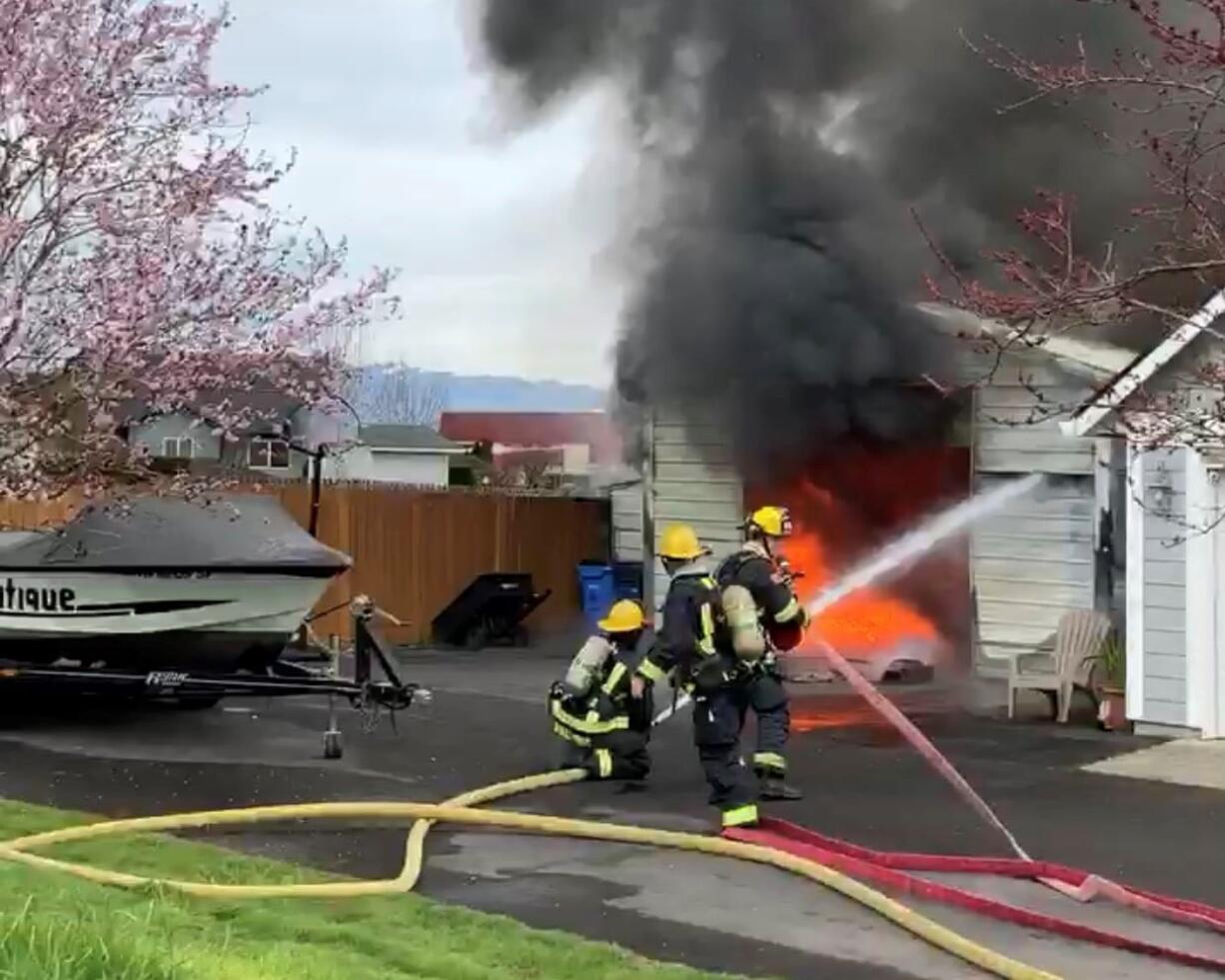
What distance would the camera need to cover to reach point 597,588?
19.4 metres

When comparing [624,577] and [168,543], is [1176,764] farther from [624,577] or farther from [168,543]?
[624,577]

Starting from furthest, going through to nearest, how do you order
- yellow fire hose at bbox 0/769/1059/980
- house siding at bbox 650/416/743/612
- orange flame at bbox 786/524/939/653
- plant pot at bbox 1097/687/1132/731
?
house siding at bbox 650/416/743/612 → orange flame at bbox 786/524/939/653 → plant pot at bbox 1097/687/1132/731 → yellow fire hose at bbox 0/769/1059/980

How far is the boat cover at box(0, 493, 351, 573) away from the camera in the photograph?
10.4 metres

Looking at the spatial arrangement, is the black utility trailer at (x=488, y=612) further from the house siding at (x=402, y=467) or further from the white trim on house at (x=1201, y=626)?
the house siding at (x=402, y=467)

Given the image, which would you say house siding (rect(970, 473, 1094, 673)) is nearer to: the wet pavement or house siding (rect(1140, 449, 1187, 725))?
the wet pavement

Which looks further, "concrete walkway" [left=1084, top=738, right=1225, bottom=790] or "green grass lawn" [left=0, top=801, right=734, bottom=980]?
"concrete walkway" [left=1084, top=738, right=1225, bottom=790]

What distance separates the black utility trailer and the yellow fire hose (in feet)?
32.3

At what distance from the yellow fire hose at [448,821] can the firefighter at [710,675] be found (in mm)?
377

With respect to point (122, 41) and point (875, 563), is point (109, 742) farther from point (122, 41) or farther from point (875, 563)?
point (875, 563)

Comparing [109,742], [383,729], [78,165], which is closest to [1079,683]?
[383,729]

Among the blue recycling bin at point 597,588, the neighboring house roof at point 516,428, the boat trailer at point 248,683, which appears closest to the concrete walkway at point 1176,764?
the boat trailer at point 248,683

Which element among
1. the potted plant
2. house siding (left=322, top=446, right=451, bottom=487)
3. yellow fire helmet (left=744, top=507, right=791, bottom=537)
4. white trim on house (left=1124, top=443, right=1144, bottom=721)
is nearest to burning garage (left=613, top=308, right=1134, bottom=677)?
the potted plant

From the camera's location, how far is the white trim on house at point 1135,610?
10961 mm

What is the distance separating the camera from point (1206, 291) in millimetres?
8680
